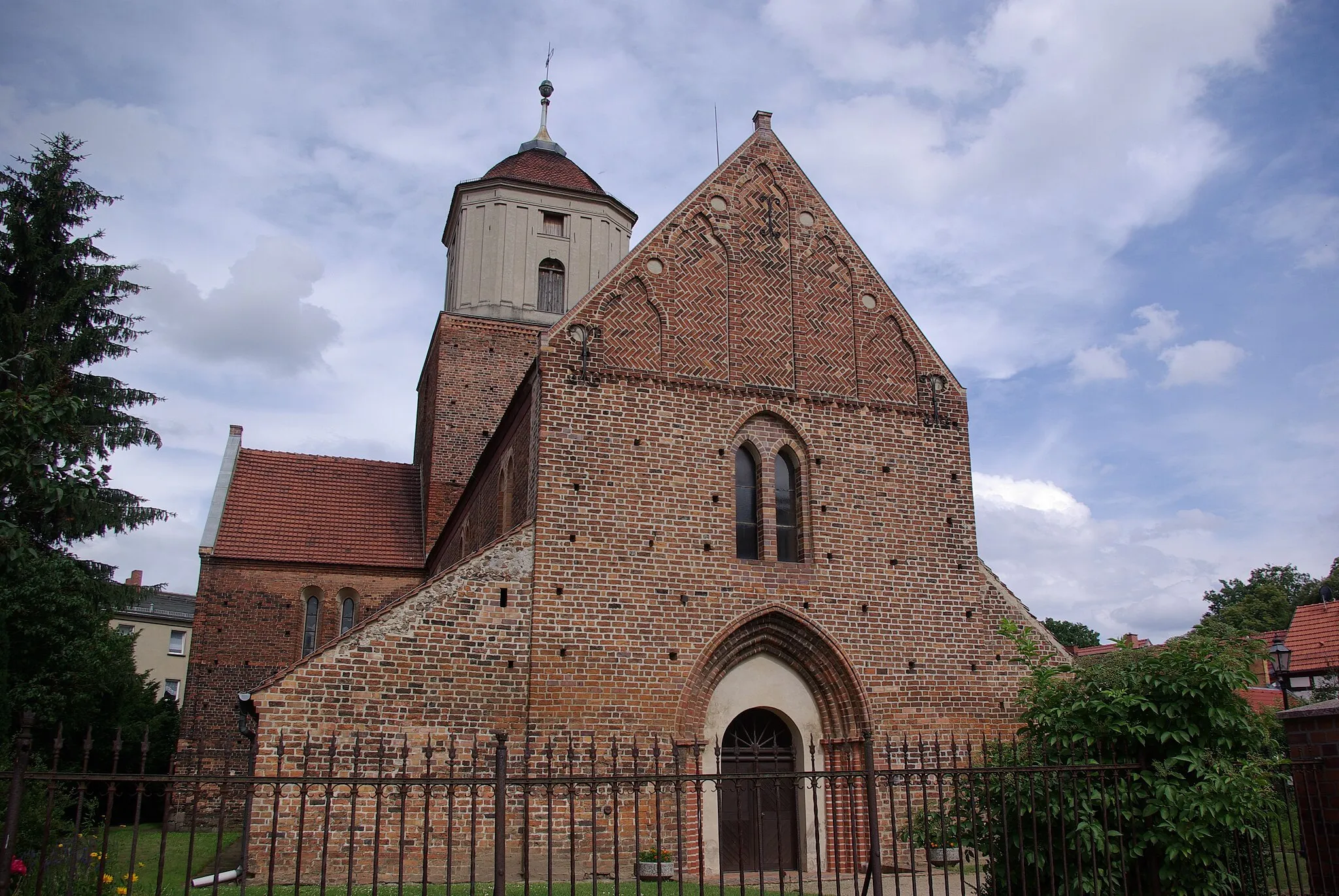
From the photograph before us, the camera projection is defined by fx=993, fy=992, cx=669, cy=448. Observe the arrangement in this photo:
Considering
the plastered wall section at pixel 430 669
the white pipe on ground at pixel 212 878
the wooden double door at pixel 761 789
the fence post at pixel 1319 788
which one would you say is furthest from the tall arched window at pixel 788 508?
the white pipe on ground at pixel 212 878

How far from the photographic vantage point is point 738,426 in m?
14.4

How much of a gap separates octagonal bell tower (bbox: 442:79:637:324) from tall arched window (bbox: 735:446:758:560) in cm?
1189

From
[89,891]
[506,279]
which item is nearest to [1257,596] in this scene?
[506,279]

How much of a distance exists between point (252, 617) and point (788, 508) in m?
13.7

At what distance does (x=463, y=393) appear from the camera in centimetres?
2458

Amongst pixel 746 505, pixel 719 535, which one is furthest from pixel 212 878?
pixel 746 505

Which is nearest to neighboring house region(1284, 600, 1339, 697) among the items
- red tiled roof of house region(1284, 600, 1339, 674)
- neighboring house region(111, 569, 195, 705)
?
red tiled roof of house region(1284, 600, 1339, 674)

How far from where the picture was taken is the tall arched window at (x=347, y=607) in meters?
23.1

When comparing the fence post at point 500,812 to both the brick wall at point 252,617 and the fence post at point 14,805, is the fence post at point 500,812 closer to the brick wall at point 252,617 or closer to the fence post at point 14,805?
the fence post at point 14,805

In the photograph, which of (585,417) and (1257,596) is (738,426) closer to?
(585,417)

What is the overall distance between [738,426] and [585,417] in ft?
7.52

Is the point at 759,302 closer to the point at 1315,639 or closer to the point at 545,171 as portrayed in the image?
the point at 545,171

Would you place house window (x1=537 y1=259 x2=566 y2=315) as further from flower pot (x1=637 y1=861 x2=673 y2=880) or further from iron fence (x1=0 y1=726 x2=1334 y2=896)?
flower pot (x1=637 y1=861 x2=673 y2=880)

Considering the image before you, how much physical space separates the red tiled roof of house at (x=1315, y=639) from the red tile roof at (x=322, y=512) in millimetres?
22370
